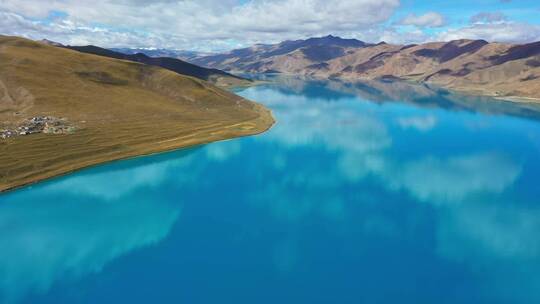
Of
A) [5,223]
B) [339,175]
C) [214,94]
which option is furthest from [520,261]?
[214,94]

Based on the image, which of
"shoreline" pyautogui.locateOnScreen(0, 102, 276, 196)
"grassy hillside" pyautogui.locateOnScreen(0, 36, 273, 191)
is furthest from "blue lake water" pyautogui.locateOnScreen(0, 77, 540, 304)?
"grassy hillside" pyautogui.locateOnScreen(0, 36, 273, 191)

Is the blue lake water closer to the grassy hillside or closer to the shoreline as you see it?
the shoreline

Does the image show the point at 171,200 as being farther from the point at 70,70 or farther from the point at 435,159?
the point at 70,70

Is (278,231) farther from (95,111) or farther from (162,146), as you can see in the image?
(95,111)

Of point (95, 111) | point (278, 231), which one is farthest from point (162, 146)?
point (278, 231)

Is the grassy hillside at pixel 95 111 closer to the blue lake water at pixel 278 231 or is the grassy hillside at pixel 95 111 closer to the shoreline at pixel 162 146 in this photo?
the shoreline at pixel 162 146

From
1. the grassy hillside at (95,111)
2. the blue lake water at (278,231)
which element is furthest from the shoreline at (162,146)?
the blue lake water at (278,231)
